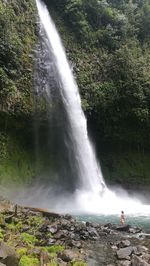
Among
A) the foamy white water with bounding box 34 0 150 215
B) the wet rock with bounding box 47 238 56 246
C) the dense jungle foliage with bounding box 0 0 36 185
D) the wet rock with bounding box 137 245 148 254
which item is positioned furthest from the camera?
the foamy white water with bounding box 34 0 150 215

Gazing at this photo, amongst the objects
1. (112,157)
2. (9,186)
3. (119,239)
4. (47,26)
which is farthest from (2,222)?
(47,26)

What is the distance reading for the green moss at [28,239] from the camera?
9.83 meters

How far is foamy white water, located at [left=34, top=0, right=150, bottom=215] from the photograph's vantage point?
20.6m

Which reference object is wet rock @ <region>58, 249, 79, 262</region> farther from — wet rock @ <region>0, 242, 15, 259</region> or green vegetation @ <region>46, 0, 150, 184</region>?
green vegetation @ <region>46, 0, 150, 184</region>

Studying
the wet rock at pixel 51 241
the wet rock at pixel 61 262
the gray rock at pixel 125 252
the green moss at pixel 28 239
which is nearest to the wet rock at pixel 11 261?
the wet rock at pixel 61 262

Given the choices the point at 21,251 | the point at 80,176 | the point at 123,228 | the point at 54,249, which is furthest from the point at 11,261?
the point at 80,176

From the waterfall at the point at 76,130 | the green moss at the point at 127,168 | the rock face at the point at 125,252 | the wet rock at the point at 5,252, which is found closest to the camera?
the wet rock at the point at 5,252

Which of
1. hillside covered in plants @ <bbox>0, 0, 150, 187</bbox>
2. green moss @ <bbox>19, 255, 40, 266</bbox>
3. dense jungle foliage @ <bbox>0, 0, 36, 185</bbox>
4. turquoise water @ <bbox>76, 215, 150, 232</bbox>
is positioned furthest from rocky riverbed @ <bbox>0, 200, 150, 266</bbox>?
hillside covered in plants @ <bbox>0, 0, 150, 187</bbox>

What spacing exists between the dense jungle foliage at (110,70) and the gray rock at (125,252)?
1330 centimetres

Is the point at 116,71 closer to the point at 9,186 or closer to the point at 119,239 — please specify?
the point at 9,186

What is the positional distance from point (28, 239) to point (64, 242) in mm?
1092

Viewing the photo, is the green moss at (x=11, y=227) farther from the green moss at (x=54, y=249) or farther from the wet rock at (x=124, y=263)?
the wet rock at (x=124, y=263)

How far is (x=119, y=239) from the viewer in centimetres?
1217

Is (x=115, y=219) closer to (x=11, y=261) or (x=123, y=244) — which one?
(x=123, y=244)
